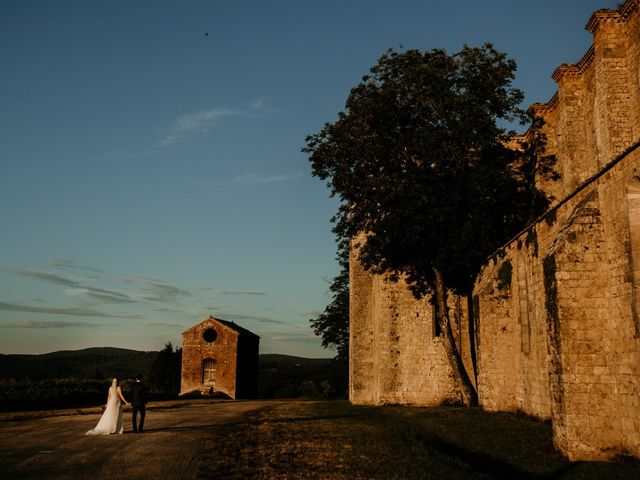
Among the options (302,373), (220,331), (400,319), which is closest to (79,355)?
(302,373)

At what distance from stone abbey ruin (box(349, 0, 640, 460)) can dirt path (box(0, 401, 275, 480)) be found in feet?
22.9

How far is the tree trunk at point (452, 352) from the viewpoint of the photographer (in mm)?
23013

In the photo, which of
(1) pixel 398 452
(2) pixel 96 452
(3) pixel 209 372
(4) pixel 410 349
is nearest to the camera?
(1) pixel 398 452

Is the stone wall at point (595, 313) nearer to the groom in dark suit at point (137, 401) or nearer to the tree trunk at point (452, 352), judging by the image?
the tree trunk at point (452, 352)

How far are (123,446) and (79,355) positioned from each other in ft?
427

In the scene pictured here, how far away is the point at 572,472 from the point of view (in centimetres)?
930

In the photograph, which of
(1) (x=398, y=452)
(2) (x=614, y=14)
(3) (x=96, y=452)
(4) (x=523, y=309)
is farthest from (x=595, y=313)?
(2) (x=614, y=14)

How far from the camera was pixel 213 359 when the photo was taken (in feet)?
156

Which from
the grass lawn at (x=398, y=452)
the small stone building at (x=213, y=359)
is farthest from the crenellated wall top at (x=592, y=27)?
the small stone building at (x=213, y=359)

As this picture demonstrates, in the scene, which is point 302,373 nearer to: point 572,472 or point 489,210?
point 489,210

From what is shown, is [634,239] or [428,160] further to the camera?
[428,160]

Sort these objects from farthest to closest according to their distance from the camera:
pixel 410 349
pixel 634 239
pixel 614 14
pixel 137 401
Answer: pixel 410 349 → pixel 614 14 → pixel 137 401 → pixel 634 239

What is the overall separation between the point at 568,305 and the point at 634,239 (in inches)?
65.4

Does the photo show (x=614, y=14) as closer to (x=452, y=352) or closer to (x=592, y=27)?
(x=592, y=27)
